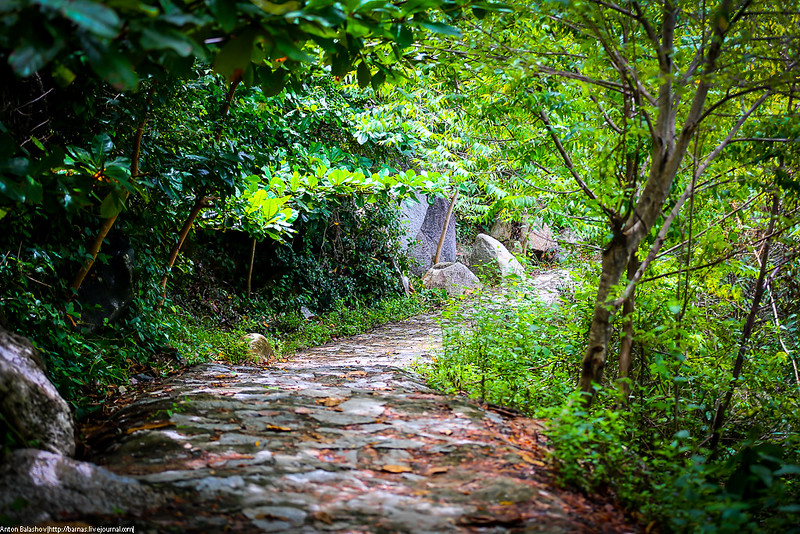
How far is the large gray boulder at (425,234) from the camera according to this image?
13.6m

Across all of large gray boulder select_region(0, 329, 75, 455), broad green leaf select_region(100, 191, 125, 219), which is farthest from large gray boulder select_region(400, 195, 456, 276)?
large gray boulder select_region(0, 329, 75, 455)

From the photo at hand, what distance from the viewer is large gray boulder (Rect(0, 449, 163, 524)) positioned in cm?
179

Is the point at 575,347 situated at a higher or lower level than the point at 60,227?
lower

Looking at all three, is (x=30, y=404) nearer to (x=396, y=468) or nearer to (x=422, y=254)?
(x=396, y=468)

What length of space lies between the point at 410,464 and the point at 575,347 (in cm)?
229

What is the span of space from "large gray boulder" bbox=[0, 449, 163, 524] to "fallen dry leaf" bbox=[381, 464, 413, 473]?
37.5 inches

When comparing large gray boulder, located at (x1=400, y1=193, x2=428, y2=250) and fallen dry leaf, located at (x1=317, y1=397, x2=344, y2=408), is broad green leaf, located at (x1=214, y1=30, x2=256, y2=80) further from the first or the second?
large gray boulder, located at (x1=400, y1=193, x2=428, y2=250)

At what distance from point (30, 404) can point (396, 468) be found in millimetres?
1565

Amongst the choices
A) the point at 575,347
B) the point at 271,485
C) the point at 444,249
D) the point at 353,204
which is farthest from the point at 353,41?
the point at 444,249

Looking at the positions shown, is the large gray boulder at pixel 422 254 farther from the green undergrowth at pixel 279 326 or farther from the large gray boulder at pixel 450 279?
the green undergrowth at pixel 279 326

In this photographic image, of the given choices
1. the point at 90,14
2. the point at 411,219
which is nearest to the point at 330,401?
the point at 90,14

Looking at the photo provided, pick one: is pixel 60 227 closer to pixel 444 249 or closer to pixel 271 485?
pixel 271 485

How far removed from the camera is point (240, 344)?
6.07 m

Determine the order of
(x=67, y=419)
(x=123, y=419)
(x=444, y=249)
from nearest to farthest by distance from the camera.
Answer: (x=67, y=419)
(x=123, y=419)
(x=444, y=249)
